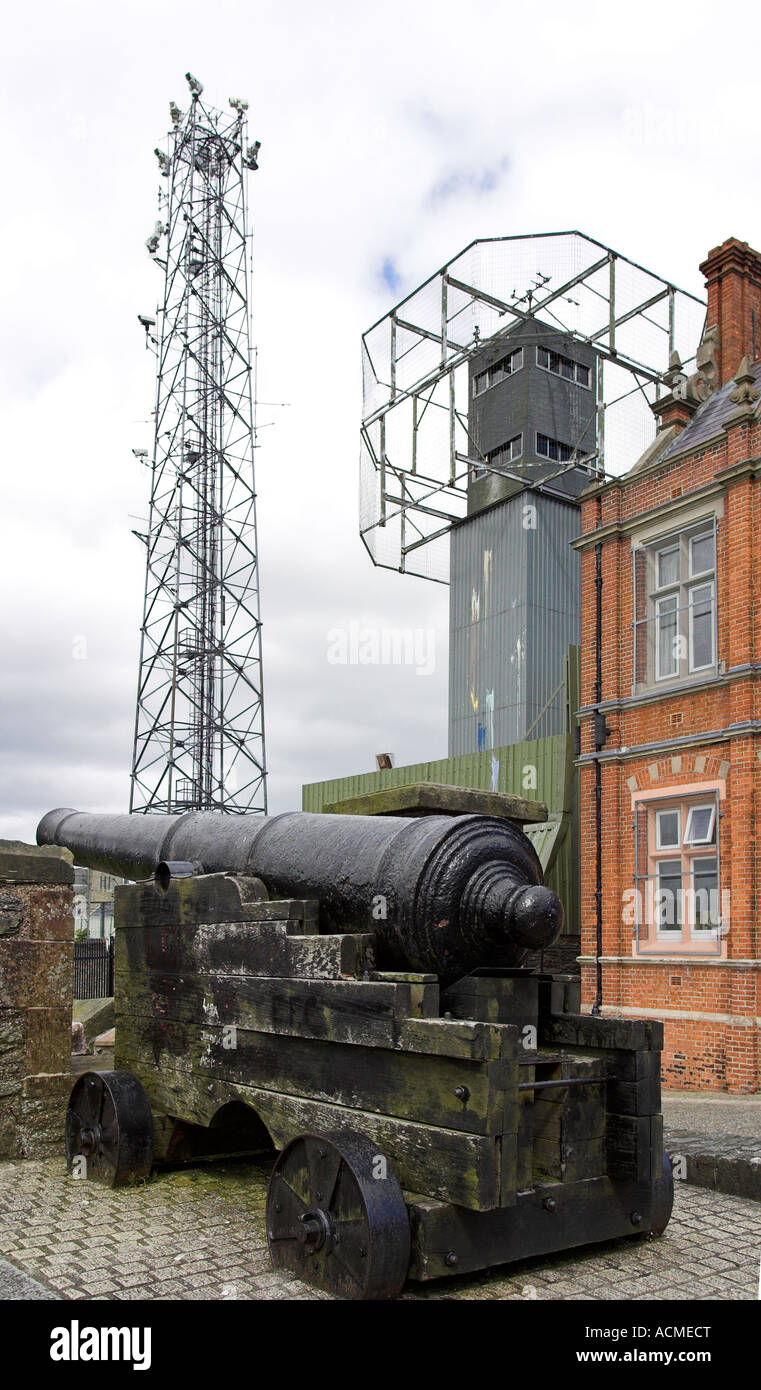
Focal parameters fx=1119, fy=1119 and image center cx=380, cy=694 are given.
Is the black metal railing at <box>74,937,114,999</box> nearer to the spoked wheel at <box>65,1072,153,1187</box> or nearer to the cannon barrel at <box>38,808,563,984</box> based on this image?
the spoked wheel at <box>65,1072,153,1187</box>

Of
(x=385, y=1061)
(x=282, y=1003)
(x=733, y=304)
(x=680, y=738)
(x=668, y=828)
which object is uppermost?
(x=733, y=304)

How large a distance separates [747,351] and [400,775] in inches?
338

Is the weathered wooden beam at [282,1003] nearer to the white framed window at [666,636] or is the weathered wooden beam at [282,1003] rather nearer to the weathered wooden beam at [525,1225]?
the weathered wooden beam at [525,1225]

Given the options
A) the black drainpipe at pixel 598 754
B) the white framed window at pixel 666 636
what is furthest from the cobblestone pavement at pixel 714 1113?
the white framed window at pixel 666 636

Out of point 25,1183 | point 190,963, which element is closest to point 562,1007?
point 190,963

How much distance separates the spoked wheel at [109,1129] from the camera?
5.89 meters

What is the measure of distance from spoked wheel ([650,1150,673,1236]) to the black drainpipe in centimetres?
827

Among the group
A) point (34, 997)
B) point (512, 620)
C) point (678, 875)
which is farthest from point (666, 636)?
point (34, 997)

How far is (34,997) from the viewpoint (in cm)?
712

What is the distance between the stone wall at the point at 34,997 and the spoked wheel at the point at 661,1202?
12.7 ft

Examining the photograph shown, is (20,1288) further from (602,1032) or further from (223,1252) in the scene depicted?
(602,1032)

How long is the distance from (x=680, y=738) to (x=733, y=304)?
6.49 metres

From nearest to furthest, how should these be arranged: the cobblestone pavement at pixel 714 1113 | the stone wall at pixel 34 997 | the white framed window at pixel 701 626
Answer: the stone wall at pixel 34 997, the cobblestone pavement at pixel 714 1113, the white framed window at pixel 701 626
